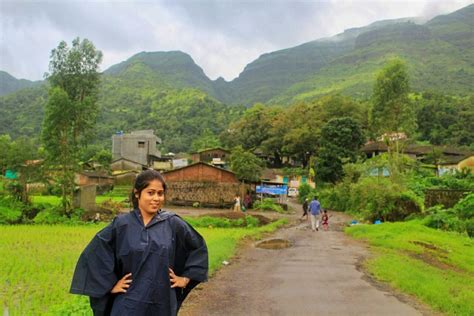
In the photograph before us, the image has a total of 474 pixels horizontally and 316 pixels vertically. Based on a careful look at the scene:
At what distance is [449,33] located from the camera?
177625 mm

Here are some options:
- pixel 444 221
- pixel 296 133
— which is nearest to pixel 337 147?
pixel 296 133

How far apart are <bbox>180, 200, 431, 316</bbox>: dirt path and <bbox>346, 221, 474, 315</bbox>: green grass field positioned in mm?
457

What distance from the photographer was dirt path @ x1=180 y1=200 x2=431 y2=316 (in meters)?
7.43

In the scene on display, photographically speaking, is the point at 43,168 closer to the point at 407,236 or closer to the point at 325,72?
the point at 407,236

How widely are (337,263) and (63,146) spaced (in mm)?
19542

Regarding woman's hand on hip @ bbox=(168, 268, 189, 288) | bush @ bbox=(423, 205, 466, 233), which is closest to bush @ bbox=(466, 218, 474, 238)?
bush @ bbox=(423, 205, 466, 233)

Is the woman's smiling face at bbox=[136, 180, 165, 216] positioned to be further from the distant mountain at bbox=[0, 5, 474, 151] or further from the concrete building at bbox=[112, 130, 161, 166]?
the concrete building at bbox=[112, 130, 161, 166]

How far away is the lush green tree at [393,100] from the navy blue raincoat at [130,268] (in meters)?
39.3

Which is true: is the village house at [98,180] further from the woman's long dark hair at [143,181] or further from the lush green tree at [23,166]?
the woman's long dark hair at [143,181]

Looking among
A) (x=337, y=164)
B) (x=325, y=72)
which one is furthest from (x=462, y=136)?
(x=325, y=72)

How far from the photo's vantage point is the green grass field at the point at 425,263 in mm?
8305

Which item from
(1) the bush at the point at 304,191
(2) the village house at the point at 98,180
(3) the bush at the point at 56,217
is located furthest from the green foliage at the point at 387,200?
(2) the village house at the point at 98,180

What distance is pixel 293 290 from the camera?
8812 millimetres

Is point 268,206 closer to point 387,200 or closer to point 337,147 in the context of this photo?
point 387,200
